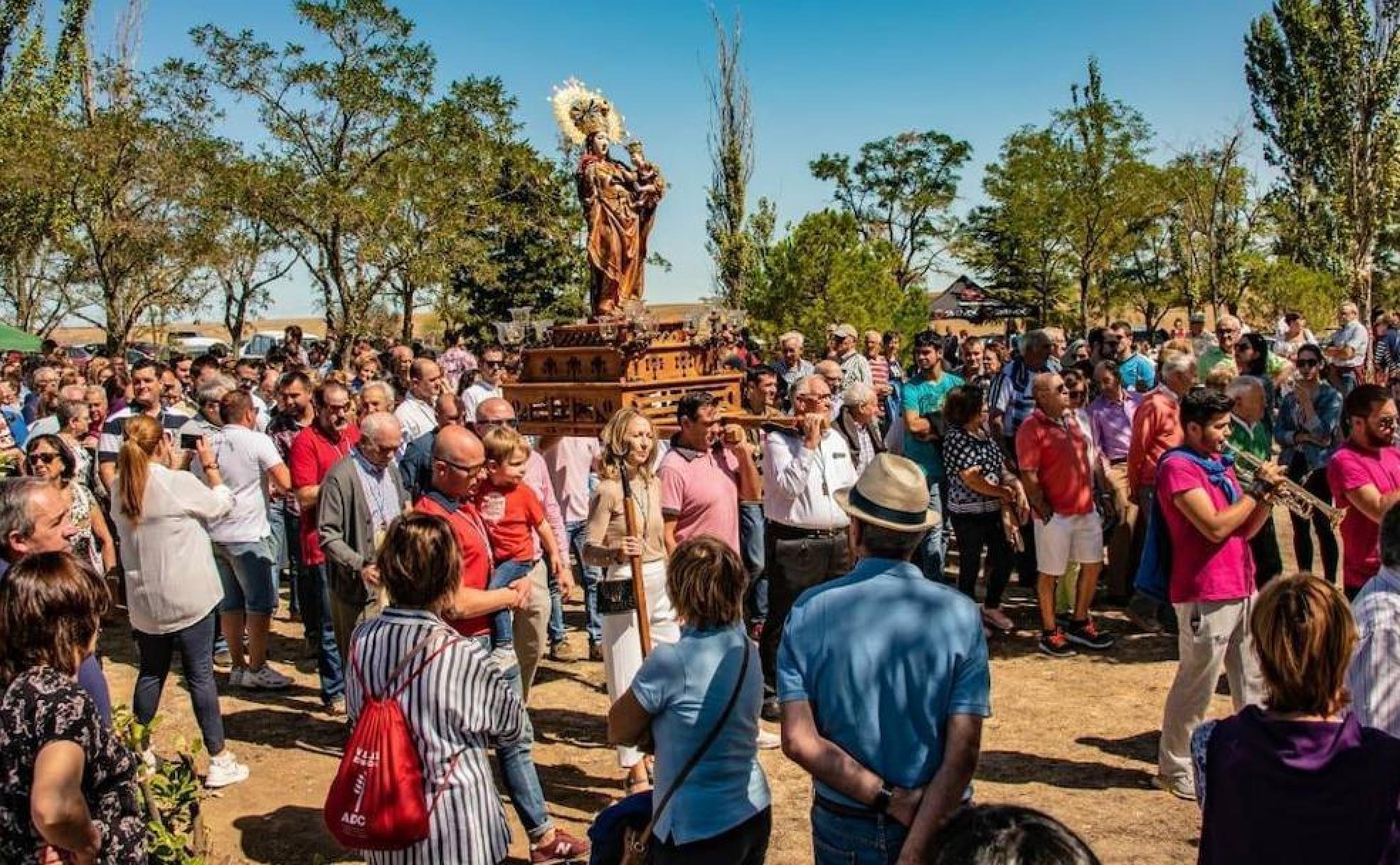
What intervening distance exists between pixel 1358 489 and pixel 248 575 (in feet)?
19.8

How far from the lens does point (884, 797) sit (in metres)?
2.81

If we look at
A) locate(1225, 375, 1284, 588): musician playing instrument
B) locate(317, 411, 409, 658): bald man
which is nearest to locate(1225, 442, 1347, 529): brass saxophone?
locate(1225, 375, 1284, 588): musician playing instrument

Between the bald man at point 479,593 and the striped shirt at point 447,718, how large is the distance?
113 centimetres

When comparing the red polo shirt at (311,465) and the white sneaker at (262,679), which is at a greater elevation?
the red polo shirt at (311,465)

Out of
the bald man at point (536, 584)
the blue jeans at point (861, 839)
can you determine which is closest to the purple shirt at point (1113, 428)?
the bald man at point (536, 584)

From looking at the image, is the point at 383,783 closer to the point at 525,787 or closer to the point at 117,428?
the point at 525,787

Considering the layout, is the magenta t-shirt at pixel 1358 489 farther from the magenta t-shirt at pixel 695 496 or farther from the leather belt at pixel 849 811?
the leather belt at pixel 849 811

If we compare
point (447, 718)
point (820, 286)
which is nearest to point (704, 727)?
point (447, 718)

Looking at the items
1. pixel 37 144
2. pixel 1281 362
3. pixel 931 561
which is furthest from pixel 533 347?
pixel 37 144

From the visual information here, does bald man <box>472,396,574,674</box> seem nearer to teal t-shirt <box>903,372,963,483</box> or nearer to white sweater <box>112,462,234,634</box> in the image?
white sweater <box>112,462,234,634</box>

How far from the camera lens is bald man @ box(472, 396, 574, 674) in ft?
18.2

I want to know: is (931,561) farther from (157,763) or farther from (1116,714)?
(157,763)

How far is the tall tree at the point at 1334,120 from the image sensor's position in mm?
18922

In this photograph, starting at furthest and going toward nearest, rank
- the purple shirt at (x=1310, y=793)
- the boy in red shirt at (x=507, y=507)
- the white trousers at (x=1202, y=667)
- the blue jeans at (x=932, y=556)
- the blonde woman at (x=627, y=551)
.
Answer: the blue jeans at (x=932, y=556), the boy in red shirt at (x=507, y=507), the blonde woman at (x=627, y=551), the white trousers at (x=1202, y=667), the purple shirt at (x=1310, y=793)
